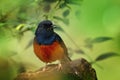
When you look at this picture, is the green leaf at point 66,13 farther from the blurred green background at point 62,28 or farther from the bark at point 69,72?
the bark at point 69,72

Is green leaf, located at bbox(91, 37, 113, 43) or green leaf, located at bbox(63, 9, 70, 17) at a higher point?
green leaf, located at bbox(63, 9, 70, 17)

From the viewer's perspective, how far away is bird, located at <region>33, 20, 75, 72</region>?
52.9 inches

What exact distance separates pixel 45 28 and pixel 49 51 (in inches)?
2.4

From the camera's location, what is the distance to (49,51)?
1.34 metres

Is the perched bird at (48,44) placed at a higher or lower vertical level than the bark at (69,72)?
higher

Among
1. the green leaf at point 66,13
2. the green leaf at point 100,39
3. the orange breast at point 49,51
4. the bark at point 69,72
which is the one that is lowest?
the bark at point 69,72

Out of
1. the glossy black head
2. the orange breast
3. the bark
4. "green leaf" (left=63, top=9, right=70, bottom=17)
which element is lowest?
the bark

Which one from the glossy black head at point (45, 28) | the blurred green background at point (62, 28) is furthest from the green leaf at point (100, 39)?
the glossy black head at point (45, 28)

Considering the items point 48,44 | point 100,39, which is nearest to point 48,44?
point 48,44

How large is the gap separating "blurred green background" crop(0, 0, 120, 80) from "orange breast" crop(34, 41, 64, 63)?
2cm

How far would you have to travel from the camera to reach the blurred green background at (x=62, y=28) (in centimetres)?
134

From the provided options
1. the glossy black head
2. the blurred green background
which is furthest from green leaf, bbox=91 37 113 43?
the glossy black head

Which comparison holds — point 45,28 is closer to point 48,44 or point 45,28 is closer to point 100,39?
point 48,44

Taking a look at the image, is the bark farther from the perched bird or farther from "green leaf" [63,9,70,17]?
"green leaf" [63,9,70,17]
